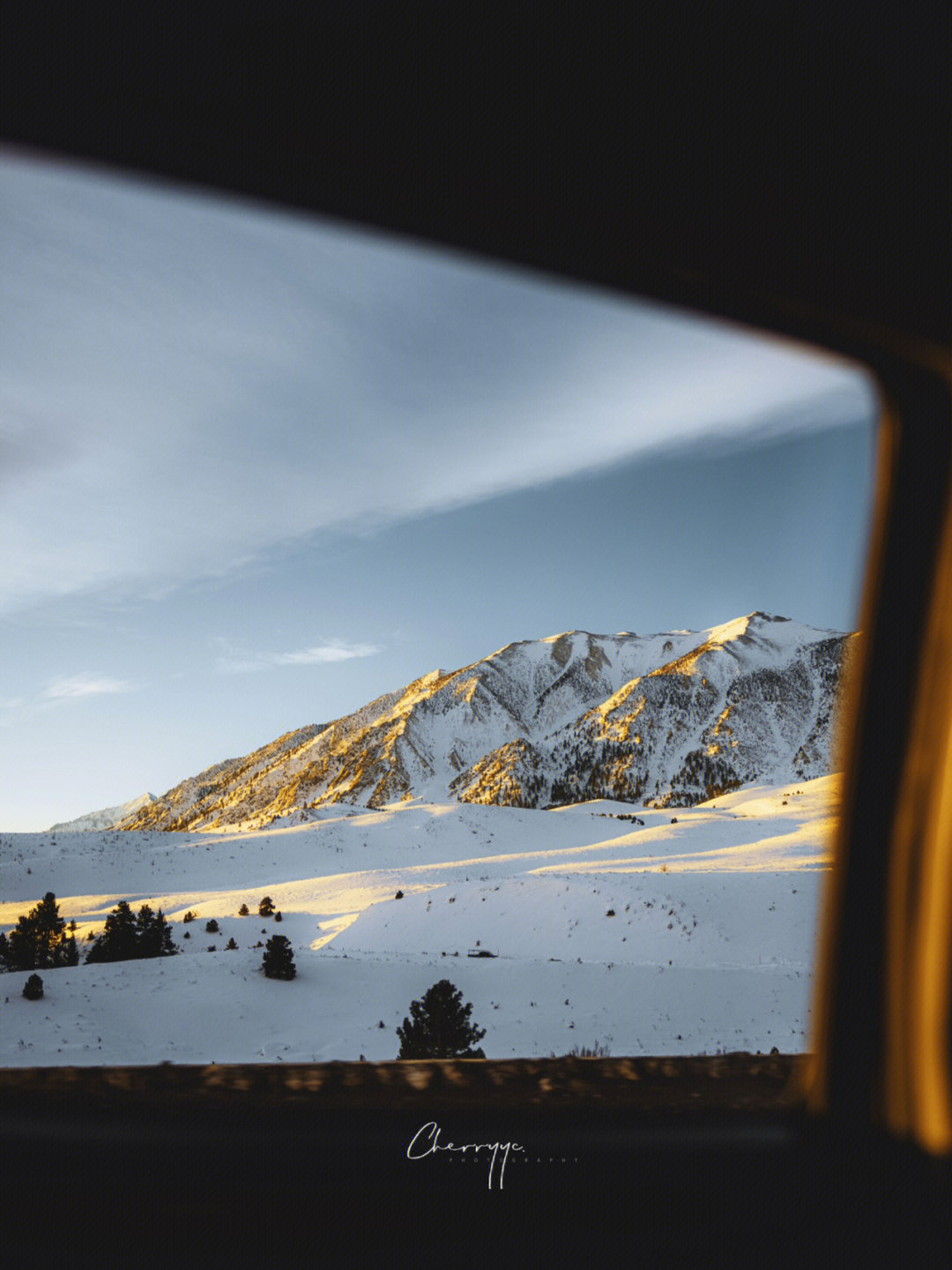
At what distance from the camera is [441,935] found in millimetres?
23547

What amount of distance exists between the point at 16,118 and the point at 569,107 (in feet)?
2.33

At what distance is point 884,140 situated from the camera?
1.08 m

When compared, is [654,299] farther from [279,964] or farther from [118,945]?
[118,945]

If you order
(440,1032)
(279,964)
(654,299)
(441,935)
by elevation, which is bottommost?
(441,935)

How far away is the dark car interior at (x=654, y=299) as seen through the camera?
0.94m

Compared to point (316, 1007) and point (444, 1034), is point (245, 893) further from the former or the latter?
point (444, 1034)

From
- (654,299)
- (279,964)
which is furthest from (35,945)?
(654,299)

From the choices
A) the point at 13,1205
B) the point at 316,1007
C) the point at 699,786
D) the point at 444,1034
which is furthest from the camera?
the point at 699,786

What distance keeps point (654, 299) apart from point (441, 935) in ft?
80.9

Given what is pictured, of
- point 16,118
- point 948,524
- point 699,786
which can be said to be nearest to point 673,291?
point 948,524

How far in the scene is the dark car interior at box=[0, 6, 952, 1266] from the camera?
0.94 m

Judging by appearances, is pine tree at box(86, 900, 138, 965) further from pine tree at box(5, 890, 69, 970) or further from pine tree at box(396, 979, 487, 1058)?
pine tree at box(396, 979, 487, 1058)

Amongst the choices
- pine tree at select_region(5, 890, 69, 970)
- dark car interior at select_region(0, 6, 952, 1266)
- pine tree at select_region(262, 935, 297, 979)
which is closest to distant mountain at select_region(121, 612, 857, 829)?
pine tree at select_region(5, 890, 69, 970)

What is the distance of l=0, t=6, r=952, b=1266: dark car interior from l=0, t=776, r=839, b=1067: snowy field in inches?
12.7
